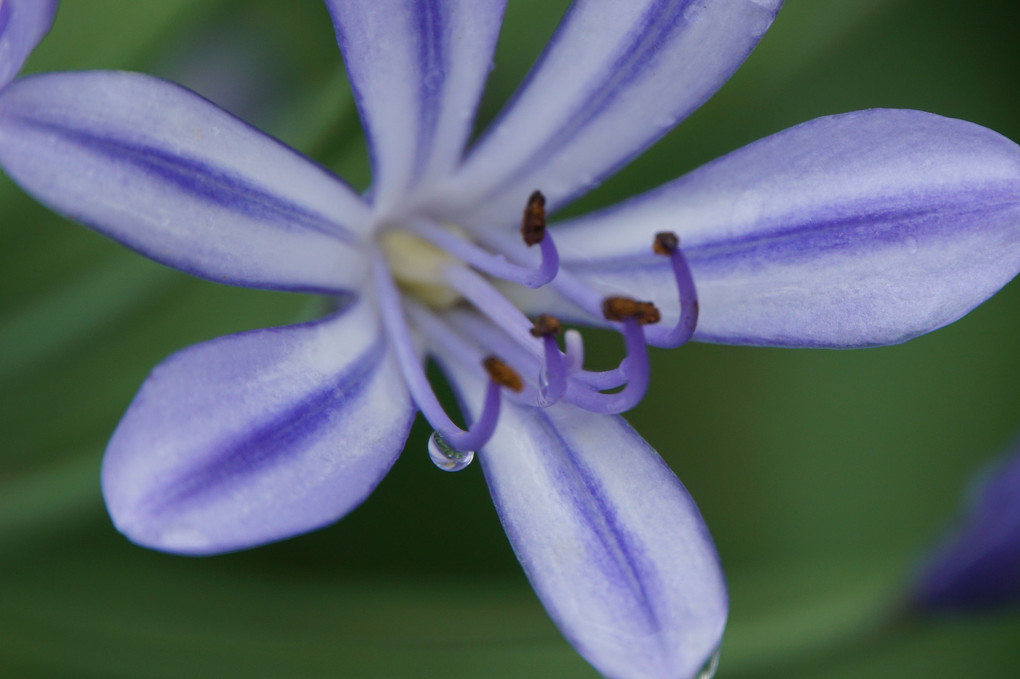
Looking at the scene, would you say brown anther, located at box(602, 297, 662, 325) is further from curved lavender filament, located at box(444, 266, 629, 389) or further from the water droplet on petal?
the water droplet on petal

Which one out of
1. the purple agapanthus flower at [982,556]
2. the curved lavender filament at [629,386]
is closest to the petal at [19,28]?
the curved lavender filament at [629,386]

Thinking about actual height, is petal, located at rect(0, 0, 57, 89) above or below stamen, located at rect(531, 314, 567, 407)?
above

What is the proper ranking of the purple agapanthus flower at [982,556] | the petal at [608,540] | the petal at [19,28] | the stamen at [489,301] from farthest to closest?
1. the purple agapanthus flower at [982,556]
2. the stamen at [489,301]
3. the petal at [608,540]
4. the petal at [19,28]

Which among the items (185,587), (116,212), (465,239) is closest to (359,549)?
(185,587)

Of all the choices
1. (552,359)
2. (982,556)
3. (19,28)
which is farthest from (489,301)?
(982,556)

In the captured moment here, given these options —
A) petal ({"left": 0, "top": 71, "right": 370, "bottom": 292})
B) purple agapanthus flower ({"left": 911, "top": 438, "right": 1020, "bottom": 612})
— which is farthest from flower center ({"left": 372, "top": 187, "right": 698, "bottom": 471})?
purple agapanthus flower ({"left": 911, "top": 438, "right": 1020, "bottom": 612})

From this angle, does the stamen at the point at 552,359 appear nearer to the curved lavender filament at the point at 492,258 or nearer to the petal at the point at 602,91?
the curved lavender filament at the point at 492,258
